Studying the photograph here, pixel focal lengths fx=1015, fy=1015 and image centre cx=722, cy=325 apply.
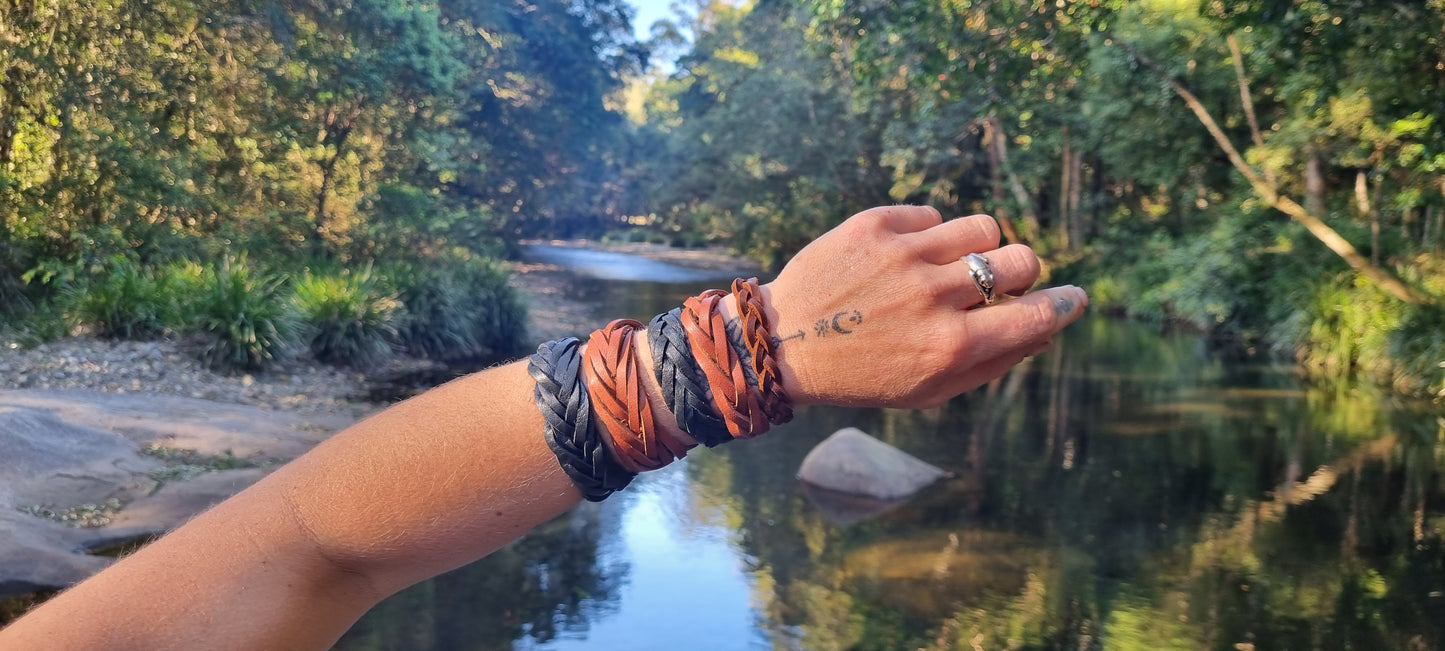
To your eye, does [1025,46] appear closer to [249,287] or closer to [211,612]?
[249,287]

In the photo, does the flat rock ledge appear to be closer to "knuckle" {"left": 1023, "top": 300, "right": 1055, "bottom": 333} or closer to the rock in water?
the rock in water

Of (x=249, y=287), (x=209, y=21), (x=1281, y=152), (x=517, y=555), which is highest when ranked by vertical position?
(x=209, y=21)

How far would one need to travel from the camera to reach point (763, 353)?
997mm

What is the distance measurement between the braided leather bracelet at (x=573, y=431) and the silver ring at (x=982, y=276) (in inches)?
15.8

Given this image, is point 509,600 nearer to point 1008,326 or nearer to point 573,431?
point 573,431

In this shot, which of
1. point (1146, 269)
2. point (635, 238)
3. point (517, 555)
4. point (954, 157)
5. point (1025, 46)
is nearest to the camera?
point (517, 555)

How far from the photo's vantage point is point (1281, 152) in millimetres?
13445

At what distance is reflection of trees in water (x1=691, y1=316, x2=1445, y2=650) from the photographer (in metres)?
5.13

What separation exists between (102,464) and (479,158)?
1804cm

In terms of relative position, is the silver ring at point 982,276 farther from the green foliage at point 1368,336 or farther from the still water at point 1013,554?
the green foliage at point 1368,336

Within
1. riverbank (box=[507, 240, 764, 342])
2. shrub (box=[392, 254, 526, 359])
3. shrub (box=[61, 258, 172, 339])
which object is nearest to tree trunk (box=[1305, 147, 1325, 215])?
riverbank (box=[507, 240, 764, 342])

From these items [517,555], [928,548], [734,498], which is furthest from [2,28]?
[928,548]

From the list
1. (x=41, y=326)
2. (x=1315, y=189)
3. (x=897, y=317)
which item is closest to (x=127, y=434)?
(x=41, y=326)

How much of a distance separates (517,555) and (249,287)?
18.9 ft
